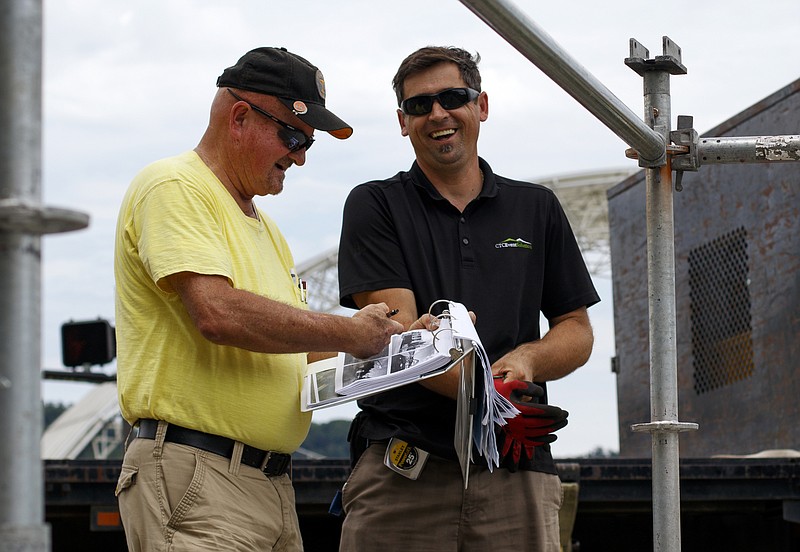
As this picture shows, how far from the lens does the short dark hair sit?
377 cm

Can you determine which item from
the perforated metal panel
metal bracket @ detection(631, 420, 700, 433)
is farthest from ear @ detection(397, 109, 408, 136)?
the perforated metal panel

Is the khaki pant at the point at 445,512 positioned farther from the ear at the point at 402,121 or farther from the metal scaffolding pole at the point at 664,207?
A: the ear at the point at 402,121

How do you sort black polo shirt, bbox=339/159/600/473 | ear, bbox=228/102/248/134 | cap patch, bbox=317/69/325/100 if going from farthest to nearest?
black polo shirt, bbox=339/159/600/473, cap patch, bbox=317/69/325/100, ear, bbox=228/102/248/134

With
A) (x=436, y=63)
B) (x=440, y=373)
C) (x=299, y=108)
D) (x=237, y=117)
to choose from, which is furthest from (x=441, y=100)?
(x=440, y=373)

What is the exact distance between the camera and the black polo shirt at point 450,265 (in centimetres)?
356

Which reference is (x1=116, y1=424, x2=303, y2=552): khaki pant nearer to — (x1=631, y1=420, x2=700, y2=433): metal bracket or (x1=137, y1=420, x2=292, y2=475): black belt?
(x1=137, y1=420, x2=292, y2=475): black belt

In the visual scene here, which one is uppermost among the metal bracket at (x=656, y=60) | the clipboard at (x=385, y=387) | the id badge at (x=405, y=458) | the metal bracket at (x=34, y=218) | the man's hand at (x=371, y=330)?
the metal bracket at (x=656, y=60)

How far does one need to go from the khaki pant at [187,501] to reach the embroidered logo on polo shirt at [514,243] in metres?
1.04

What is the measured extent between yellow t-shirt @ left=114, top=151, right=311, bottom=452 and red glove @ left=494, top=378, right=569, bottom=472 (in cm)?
59

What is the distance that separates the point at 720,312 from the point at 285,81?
4.50 metres

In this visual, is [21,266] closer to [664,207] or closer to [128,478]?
[128,478]

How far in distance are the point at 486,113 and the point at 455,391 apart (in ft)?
3.16

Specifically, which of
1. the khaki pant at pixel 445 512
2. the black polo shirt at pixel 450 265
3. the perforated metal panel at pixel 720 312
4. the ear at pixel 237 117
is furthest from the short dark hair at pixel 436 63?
the perforated metal panel at pixel 720 312

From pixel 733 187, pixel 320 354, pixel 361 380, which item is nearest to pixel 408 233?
pixel 320 354
